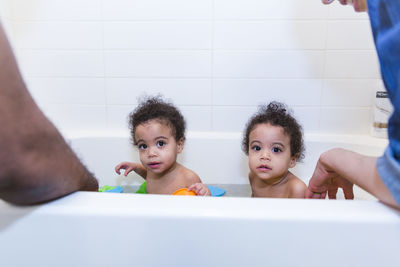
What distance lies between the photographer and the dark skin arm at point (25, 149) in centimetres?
38

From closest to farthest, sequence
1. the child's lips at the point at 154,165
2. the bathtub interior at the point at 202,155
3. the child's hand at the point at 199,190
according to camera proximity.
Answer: the child's hand at the point at 199,190 < the child's lips at the point at 154,165 < the bathtub interior at the point at 202,155

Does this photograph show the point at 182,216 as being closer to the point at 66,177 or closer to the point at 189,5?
the point at 66,177

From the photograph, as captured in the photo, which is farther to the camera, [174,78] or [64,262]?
[174,78]

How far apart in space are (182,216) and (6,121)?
255 millimetres

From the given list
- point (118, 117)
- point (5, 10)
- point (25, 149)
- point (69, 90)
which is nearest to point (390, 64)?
point (25, 149)

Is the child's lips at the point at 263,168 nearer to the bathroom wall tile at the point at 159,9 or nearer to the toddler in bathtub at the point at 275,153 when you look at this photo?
the toddler in bathtub at the point at 275,153

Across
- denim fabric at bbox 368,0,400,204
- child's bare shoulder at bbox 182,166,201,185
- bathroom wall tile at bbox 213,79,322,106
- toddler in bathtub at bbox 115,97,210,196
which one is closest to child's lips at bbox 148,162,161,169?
toddler in bathtub at bbox 115,97,210,196

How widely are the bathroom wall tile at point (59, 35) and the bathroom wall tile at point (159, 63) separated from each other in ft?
0.32

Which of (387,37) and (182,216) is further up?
(387,37)

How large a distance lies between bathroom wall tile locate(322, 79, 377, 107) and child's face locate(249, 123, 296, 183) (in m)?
0.45

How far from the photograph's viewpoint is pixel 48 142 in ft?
1.49

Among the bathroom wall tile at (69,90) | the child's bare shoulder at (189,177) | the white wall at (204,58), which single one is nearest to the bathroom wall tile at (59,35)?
the white wall at (204,58)

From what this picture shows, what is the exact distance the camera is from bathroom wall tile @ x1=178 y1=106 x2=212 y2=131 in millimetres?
1435

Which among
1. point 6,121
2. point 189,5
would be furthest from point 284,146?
point 6,121
